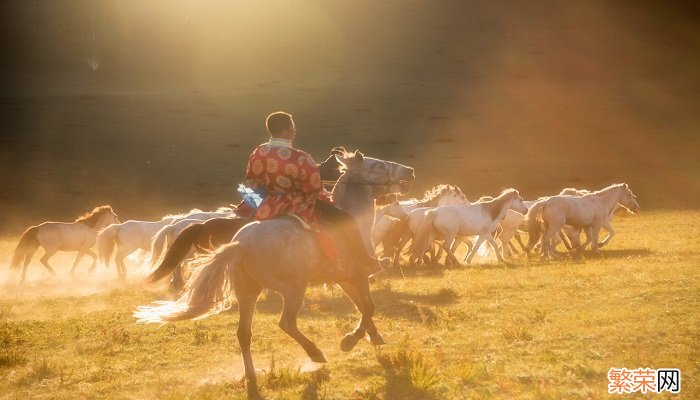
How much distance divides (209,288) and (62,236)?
631 inches

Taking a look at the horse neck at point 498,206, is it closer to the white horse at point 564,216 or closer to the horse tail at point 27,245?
the white horse at point 564,216

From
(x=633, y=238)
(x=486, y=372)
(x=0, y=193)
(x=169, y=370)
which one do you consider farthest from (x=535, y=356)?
(x=0, y=193)

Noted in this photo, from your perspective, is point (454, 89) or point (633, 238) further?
point (454, 89)

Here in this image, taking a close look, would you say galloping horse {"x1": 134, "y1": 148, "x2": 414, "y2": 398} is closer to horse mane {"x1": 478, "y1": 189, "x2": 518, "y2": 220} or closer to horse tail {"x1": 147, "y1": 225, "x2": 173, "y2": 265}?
horse tail {"x1": 147, "y1": 225, "x2": 173, "y2": 265}

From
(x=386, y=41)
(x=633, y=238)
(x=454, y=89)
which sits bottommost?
(x=633, y=238)

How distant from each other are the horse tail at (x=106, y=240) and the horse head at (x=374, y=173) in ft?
41.9

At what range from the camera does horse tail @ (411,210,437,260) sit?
67.8 feet

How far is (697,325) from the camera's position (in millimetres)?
9930

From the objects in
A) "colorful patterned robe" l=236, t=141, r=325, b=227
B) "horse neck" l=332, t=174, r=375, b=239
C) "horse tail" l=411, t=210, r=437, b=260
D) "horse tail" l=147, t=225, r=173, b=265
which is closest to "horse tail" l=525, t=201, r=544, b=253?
"horse tail" l=411, t=210, r=437, b=260

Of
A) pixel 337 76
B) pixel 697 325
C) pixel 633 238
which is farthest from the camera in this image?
pixel 337 76

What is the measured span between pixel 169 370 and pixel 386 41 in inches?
3097

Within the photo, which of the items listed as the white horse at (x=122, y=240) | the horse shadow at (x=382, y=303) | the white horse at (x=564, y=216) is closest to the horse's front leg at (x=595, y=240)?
the white horse at (x=564, y=216)

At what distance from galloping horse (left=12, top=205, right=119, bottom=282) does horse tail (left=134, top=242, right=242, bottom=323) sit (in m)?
14.9

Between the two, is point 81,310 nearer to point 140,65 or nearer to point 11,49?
point 140,65
